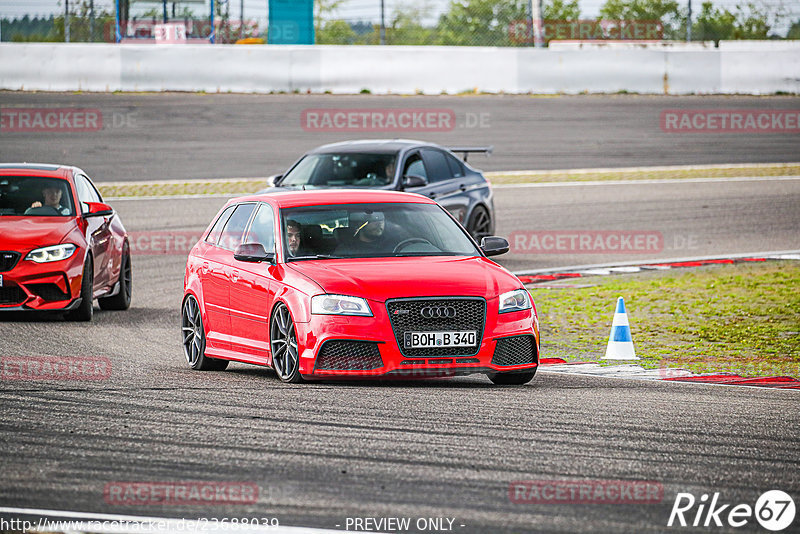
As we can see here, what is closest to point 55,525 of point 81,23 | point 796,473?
point 796,473

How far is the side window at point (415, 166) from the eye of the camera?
58.9 feet

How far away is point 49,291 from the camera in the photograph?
13.5 meters

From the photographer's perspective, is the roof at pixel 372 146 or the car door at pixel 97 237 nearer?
the car door at pixel 97 237

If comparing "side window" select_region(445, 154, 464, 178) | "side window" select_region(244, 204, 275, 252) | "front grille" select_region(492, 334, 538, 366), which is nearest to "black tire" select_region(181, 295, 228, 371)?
"side window" select_region(244, 204, 275, 252)

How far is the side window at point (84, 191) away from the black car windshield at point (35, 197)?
18 cm

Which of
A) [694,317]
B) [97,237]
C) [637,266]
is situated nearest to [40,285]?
[97,237]

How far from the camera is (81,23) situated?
109 feet

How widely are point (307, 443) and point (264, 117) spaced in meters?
25.1

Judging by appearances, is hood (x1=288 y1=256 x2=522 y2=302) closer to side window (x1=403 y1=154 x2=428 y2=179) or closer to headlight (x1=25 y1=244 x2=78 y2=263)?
headlight (x1=25 y1=244 x2=78 y2=263)

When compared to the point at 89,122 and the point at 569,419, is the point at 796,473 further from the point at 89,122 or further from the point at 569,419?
the point at 89,122

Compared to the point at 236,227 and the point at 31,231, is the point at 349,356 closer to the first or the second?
the point at 236,227

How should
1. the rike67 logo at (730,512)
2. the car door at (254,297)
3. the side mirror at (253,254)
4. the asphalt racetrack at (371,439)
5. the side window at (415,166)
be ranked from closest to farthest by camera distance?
the rike67 logo at (730,512) < the asphalt racetrack at (371,439) < the car door at (254,297) < the side mirror at (253,254) < the side window at (415,166)

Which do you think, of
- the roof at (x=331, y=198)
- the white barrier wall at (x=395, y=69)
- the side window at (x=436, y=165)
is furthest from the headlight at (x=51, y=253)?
the white barrier wall at (x=395, y=69)

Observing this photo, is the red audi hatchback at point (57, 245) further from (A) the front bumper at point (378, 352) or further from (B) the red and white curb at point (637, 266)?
(B) the red and white curb at point (637, 266)
